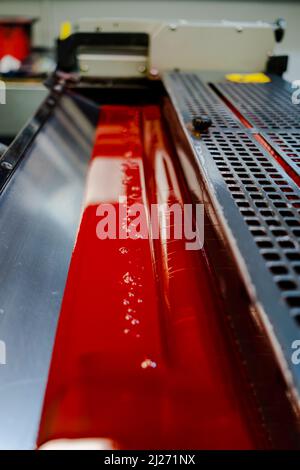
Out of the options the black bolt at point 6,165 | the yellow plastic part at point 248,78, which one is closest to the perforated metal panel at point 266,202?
the black bolt at point 6,165

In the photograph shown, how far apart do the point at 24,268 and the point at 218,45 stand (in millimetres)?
1747

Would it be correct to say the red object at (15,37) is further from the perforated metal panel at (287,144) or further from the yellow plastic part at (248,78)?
the perforated metal panel at (287,144)

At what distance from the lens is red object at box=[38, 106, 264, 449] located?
58 centimetres

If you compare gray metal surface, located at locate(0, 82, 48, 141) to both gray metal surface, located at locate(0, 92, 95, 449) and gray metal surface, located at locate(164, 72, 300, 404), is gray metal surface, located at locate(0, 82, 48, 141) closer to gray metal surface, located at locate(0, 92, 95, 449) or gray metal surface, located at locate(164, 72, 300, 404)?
gray metal surface, located at locate(0, 92, 95, 449)

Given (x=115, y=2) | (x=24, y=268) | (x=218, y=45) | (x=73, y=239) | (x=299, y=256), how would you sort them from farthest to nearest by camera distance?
(x=115, y=2)
(x=218, y=45)
(x=73, y=239)
(x=24, y=268)
(x=299, y=256)

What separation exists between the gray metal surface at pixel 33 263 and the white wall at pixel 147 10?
5.02 metres

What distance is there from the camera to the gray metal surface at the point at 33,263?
64cm

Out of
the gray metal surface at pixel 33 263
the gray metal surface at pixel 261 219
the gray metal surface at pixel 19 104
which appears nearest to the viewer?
the gray metal surface at pixel 261 219

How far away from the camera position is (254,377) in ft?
2.03

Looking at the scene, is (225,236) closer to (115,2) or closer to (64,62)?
(64,62)

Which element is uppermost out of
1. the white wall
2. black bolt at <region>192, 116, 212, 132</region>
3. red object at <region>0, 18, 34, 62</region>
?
the white wall

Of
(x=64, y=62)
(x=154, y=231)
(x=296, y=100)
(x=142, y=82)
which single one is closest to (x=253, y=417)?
(x=154, y=231)

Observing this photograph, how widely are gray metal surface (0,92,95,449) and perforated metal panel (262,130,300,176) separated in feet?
1.97

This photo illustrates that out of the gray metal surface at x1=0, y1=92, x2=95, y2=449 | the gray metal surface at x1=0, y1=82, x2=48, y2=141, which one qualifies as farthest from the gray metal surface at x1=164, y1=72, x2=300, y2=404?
the gray metal surface at x1=0, y1=82, x2=48, y2=141
